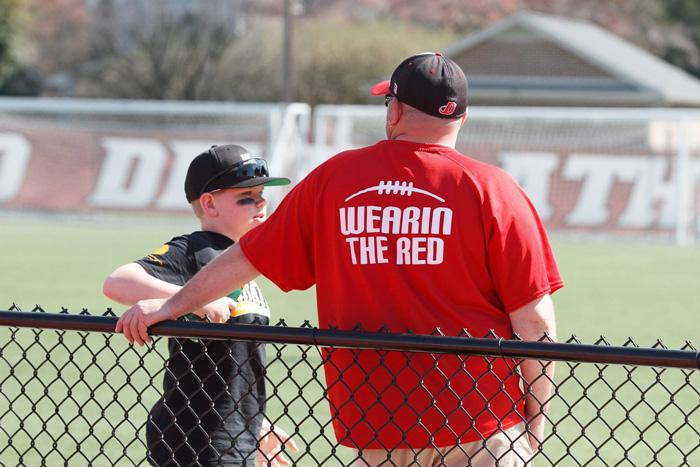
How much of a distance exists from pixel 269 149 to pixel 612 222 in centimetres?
721

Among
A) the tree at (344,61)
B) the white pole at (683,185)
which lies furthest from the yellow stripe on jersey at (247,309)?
the tree at (344,61)

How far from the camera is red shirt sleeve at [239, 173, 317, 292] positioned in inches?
135

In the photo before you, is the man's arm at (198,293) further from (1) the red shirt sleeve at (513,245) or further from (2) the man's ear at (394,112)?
(1) the red shirt sleeve at (513,245)

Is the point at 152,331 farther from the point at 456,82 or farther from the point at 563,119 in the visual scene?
the point at 563,119

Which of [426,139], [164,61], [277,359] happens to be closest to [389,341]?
[426,139]

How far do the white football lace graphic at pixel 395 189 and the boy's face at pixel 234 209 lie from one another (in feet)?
2.73

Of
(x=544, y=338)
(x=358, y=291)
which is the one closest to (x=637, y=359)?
(x=544, y=338)

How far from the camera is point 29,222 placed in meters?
24.0

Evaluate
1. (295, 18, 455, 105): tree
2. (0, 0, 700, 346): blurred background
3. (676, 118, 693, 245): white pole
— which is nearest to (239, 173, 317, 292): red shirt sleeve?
(0, 0, 700, 346): blurred background

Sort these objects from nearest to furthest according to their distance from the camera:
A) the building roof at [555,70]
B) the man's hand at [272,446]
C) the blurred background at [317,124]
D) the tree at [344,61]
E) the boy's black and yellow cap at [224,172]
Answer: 1. the man's hand at [272,446]
2. the boy's black and yellow cap at [224,172]
3. the blurred background at [317,124]
4. the building roof at [555,70]
5. the tree at [344,61]

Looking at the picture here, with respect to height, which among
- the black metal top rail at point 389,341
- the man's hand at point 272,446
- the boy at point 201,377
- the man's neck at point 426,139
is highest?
the man's neck at point 426,139

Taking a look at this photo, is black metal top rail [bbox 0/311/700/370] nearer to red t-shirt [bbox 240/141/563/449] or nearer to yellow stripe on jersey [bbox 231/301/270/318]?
red t-shirt [bbox 240/141/563/449]

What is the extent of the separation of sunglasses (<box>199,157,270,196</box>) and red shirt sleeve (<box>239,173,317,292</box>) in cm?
60

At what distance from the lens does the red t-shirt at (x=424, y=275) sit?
3.23 metres
